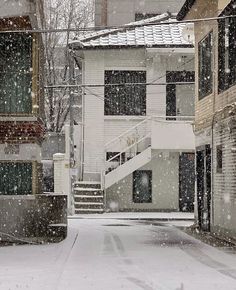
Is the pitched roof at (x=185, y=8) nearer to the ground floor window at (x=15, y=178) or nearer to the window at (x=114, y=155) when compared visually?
the ground floor window at (x=15, y=178)

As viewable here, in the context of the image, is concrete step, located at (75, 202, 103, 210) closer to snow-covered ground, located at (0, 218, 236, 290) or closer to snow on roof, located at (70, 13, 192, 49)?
snow on roof, located at (70, 13, 192, 49)

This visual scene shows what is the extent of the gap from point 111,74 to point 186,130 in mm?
4500

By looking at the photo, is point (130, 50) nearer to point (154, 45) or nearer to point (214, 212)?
point (154, 45)

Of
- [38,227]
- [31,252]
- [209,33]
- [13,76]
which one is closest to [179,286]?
[31,252]

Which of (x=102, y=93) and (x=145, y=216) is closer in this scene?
(x=145, y=216)

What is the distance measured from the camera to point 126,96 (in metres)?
33.0

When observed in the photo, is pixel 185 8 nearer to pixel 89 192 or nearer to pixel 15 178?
pixel 15 178

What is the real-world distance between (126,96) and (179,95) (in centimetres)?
242

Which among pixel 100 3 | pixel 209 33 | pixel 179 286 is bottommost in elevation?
pixel 179 286

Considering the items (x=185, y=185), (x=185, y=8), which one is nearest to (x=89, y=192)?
(x=185, y=185)

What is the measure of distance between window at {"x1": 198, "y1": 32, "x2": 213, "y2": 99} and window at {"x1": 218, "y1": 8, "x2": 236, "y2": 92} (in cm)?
132

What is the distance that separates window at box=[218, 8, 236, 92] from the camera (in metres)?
19.3

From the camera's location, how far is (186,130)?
31.3 m

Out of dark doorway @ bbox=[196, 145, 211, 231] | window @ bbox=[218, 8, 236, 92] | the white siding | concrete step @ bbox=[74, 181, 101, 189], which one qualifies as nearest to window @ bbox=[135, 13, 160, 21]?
the white siding
